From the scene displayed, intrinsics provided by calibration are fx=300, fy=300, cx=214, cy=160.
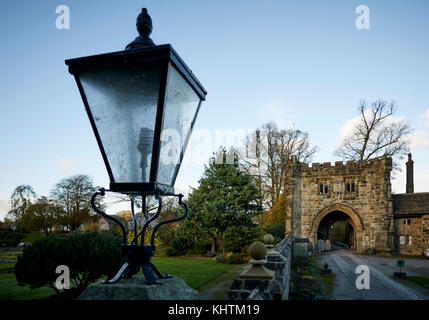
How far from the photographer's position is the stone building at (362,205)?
26.0 metres

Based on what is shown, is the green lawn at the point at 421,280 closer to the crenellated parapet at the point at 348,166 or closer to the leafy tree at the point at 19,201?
the crenellated parapet at the point at 348,166

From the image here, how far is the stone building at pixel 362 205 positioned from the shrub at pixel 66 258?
22.6m

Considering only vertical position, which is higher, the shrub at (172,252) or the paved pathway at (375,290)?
the paved pathway at (375,290)

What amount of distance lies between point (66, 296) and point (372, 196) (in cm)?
2616

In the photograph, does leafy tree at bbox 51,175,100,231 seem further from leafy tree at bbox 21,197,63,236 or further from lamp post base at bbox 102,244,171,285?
lamp post base at bbox 102,244,171,285

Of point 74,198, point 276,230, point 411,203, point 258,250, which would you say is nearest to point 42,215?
point 74,198

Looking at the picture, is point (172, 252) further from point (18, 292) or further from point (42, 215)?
point (42, 215)

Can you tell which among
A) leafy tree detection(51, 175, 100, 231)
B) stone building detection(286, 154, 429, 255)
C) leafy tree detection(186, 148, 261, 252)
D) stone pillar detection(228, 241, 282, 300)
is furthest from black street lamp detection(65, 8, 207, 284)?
leafy tree detection(51, 175, 100, 231)

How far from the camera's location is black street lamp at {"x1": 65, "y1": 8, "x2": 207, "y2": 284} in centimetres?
169

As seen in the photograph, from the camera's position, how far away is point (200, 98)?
217 centimetres

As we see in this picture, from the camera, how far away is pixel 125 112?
1.77 meters

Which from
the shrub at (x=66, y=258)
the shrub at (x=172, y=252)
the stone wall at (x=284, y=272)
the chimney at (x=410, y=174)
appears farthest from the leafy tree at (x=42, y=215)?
the chimney at (x=410, y=174)

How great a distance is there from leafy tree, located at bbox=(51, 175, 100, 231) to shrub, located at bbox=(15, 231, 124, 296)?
25.6m
